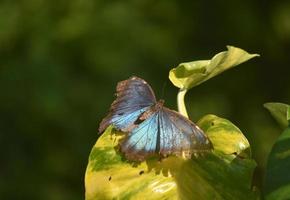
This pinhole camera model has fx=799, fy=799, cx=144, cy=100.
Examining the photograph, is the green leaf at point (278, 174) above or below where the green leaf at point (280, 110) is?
below

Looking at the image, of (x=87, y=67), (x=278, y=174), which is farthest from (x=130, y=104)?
(x=87, y=67)

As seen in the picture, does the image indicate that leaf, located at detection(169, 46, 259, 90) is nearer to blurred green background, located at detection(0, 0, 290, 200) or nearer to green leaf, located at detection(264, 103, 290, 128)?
green leaf, located at detection(264, 103, 290, 128)

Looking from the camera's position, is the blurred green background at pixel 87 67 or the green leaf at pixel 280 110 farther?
the blurred green background at pixel 87 67

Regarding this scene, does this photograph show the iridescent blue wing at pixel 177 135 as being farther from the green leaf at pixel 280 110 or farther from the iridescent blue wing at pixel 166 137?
the green leaf at pixel 280 110

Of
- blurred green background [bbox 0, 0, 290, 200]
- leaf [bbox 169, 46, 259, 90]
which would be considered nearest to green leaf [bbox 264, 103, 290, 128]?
leaf [bbox 169, 46, 259, 90]

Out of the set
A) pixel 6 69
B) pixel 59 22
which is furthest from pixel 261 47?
pixel 6 69

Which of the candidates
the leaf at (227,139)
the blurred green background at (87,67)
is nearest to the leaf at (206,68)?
the leaf at (227,139)
